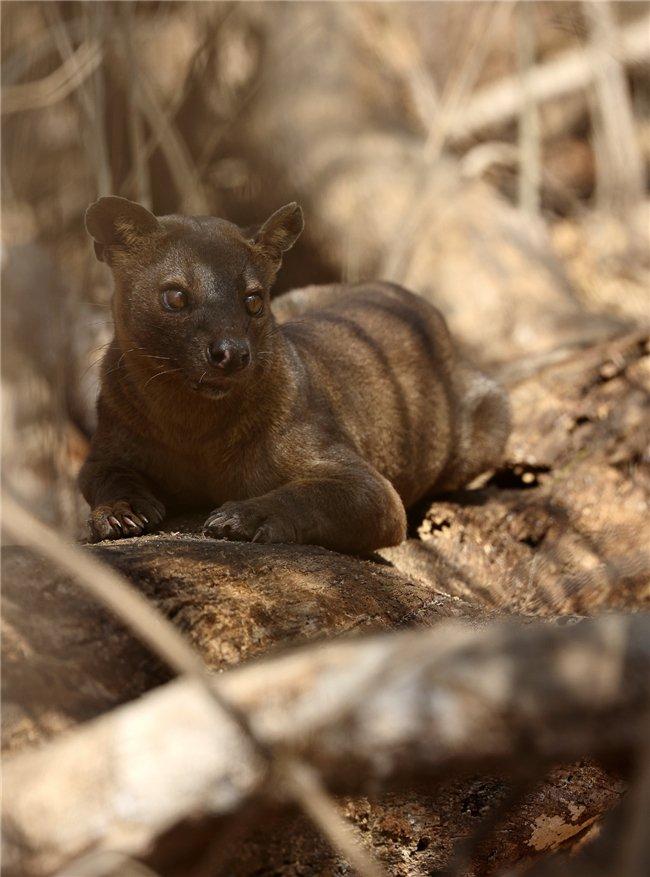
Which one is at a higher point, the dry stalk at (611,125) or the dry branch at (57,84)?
the dry branch at (57,84)

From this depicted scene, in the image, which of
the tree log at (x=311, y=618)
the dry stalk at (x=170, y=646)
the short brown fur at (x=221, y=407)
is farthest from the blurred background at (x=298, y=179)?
the dry stalk at (x=170, y=646)

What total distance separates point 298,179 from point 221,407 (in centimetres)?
558

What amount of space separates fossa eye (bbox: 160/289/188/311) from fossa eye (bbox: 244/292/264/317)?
0.88 ft

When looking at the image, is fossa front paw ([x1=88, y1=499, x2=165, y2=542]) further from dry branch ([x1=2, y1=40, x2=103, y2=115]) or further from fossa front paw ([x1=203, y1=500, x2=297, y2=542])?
dry branch ([x1=2, y1=40, x2=103, y2=115])

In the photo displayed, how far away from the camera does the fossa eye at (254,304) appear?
14.9 feet

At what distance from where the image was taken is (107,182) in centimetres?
713

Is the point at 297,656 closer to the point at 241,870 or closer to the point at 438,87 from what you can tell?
the point at 241,870

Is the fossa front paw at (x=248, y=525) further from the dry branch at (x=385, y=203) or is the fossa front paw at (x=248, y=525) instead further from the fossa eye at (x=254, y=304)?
the dry branch at (x=385, y=203)

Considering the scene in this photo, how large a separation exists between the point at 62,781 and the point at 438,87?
12064 mm

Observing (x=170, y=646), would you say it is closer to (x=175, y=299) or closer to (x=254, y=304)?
(x=175, y=299)

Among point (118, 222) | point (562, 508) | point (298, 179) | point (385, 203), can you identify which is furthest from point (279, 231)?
point (298, 179)

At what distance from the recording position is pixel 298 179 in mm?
9812

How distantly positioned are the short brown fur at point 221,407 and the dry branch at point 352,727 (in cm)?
205

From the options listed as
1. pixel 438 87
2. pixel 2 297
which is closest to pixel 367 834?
pixel 2 297
